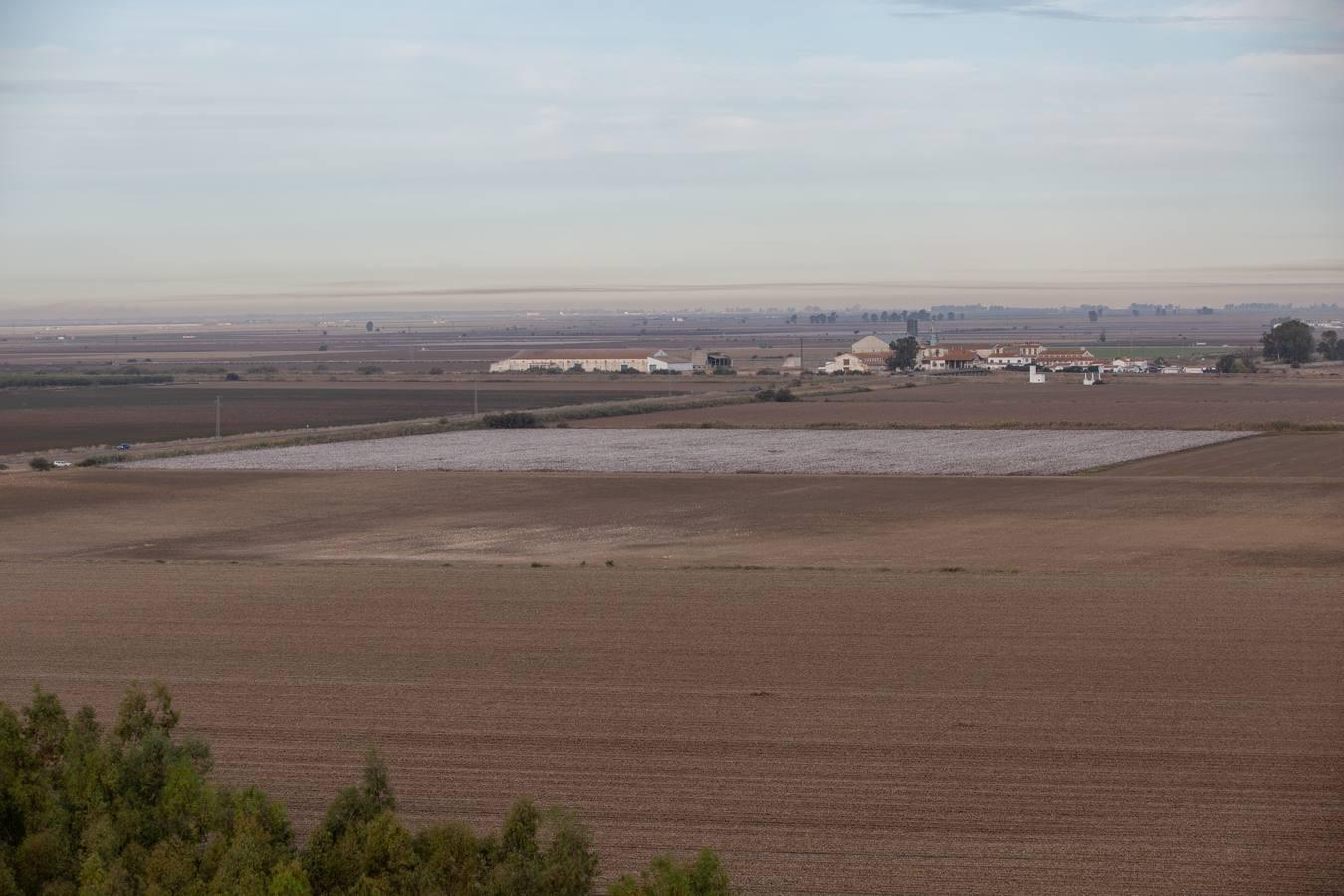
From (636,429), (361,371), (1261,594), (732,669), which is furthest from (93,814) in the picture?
(361,371)

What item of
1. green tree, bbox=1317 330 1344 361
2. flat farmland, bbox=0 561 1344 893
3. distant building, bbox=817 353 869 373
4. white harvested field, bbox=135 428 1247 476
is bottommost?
flat farmland, bbox=0 561 1344 893

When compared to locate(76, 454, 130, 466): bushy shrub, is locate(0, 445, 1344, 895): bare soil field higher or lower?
lower

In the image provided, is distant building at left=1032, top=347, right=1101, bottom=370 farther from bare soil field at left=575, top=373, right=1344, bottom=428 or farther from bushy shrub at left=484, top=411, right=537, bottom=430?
bushy shrub at left=484, top=411, right=537, bottom=430

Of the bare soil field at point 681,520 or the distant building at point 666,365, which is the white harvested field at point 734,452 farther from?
the distant building at point 666,365

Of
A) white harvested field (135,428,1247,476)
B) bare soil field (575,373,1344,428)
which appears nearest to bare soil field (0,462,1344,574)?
white harvested field (135,428,1247,476)

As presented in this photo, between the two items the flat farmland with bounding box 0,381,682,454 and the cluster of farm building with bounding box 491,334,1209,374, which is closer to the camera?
the flat farmland with bounding box 0,381,682,454

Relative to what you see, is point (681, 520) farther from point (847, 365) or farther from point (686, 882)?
point (847, 365)

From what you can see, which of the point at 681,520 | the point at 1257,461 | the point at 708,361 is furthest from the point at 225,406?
the point at 1257,461
